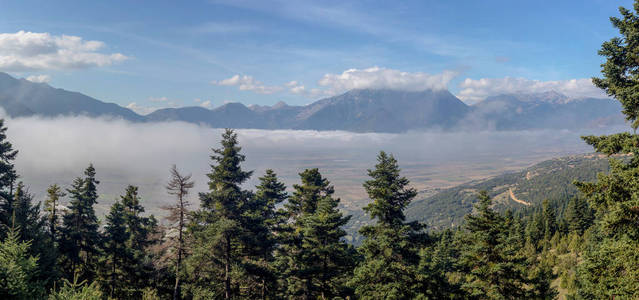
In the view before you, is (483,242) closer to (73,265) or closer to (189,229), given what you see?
(189,229)

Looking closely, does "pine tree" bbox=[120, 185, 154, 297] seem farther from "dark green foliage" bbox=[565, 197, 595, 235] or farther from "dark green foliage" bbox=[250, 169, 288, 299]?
"dark green foliage" bbox=[565, 197, 595, 235]

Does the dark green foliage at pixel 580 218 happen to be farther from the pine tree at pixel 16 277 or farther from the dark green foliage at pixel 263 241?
the pine tree at pixel 16 277

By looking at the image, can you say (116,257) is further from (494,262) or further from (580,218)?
(580,218)

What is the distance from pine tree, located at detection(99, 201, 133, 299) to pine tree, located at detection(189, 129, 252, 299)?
11.9 meters

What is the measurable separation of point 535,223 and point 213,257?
9460 centimetres

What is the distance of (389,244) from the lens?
19.7m

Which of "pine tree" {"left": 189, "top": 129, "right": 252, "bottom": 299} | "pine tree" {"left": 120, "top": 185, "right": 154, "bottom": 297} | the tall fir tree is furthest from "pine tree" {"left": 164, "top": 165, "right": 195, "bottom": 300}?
"pine tree" {"left": 120, "top": 185, "right": 154, "bottom": 297}

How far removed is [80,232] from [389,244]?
98.8 ft

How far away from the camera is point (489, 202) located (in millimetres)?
20328

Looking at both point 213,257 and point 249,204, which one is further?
point 249,204

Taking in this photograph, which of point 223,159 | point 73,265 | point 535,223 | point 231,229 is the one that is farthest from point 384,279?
point 535,223

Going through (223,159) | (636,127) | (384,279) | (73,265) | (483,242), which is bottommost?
(73,265)

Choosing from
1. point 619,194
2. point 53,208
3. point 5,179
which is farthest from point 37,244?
point 619,194

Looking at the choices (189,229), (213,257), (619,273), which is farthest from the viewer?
(189,229)
